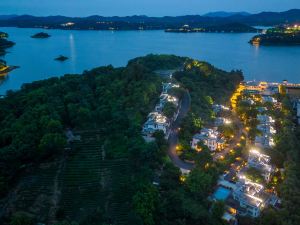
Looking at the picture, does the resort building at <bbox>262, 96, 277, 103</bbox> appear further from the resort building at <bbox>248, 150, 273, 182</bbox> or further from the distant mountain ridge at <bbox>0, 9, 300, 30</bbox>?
the distant mountain ridge at <bbox>0, 9, 300, 30</bbox>

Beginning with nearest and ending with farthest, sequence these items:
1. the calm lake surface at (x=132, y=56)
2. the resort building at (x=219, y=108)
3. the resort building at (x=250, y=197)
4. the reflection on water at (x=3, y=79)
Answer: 1. the resort building at (x=250, y=197)
2. the resort building at (x=219, y=108)
3. the reflection on water at (x=3, y=79)
4. the calm lake surface at (x=132, y=56)

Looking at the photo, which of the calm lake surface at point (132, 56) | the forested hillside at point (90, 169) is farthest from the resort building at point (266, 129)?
the calm lake surface at point (132, 56)

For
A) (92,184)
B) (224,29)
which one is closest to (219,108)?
(92,184)

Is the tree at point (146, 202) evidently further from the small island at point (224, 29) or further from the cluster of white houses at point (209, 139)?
Answer: the small island at point (224, 29)

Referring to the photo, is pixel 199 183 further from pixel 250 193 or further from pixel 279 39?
Answer: pixel 279 39

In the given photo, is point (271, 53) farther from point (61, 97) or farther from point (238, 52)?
point (61, 97)

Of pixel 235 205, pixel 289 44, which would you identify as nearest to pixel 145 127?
pixel 235 205
